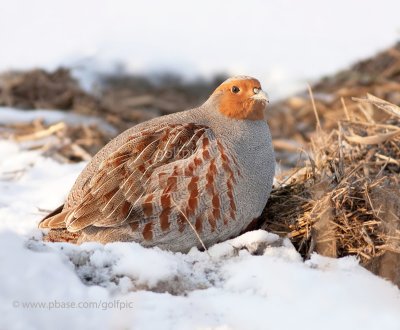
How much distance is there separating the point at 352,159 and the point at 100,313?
2602mm

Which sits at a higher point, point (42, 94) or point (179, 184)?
point (179, 184)

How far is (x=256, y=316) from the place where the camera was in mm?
2973

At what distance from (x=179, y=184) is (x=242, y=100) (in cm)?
66

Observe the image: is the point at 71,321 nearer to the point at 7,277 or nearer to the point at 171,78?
the point at 7,277

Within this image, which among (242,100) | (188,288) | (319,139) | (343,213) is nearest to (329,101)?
(319,139)

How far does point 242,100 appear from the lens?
420 cm

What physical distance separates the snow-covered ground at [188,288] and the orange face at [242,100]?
77 cm

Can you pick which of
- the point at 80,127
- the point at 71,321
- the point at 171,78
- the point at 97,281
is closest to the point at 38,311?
the point at 71,321

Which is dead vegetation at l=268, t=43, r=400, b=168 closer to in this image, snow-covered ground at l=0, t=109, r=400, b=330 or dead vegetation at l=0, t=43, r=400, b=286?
dead vegetation at l=0, t=43, r=400, b=286

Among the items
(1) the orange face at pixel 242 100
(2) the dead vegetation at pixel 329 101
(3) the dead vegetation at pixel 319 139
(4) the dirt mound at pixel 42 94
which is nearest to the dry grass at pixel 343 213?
(3) the dead vegetation at pixel 319 139

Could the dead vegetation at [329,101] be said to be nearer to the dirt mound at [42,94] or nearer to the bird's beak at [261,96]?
the dirt mound at [42,94]

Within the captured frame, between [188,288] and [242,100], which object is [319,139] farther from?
[188,288]

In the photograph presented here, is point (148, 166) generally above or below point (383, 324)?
above

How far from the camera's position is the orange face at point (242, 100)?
4188 mm
